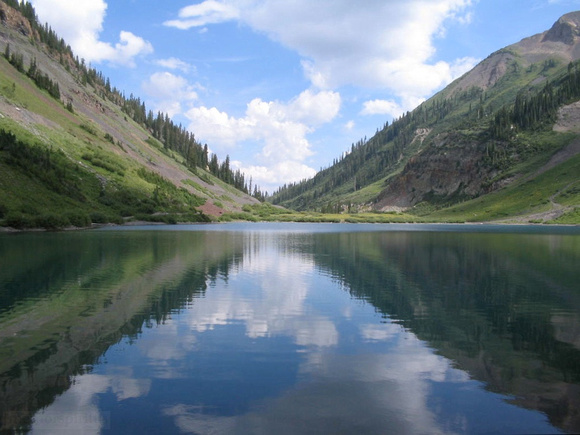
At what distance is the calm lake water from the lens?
38.5ft

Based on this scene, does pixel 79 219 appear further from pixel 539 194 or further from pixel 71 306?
pixel 539 194

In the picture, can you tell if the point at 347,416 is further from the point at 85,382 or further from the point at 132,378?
the point at 85,382

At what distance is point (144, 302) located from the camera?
83.1 feet

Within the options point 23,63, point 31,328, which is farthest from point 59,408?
point 23,63

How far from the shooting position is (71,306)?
78.6 feet

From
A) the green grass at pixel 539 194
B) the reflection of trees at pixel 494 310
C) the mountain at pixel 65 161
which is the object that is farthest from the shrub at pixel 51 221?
the green grass at pixel 539 194

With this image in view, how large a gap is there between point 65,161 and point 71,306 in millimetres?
111967

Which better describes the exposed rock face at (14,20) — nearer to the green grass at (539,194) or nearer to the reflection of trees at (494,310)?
the reflection of trees at (494,310)

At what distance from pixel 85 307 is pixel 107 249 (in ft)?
105

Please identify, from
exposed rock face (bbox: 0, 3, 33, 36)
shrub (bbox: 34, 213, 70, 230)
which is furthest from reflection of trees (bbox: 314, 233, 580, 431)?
exposed rock face (bbox: 0, 3, 33, 36)

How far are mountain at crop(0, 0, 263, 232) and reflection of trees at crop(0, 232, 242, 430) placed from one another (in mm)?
48188

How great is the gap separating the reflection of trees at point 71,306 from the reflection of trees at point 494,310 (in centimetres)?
1324

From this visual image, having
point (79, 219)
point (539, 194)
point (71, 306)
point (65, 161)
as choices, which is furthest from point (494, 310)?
point (539, 194)

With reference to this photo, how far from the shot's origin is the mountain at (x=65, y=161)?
302 feet
